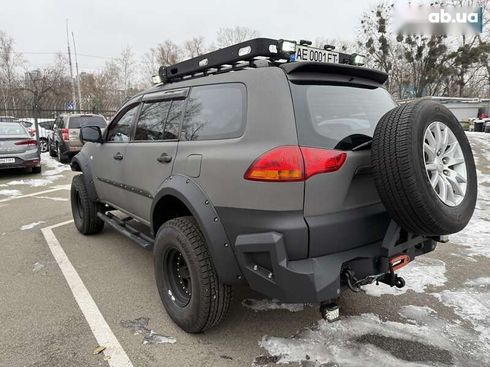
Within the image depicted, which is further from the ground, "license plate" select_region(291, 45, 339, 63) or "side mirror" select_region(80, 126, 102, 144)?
"license plate" select_region(291, 45, 339, 63)

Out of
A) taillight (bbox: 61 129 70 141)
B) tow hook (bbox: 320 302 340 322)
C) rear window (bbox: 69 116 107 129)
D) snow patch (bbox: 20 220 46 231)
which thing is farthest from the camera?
rear window (bbox: 69 116 107 129)

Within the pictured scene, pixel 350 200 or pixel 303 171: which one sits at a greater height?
pixel 303 171

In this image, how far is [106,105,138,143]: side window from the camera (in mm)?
4047

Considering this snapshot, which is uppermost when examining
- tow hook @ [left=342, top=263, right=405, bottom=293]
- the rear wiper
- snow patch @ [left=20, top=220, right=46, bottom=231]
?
the rear wiper

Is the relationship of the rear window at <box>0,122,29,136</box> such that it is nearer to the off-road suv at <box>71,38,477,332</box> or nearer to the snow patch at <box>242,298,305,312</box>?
the off-road suv at <box>71,38,477,332</box>

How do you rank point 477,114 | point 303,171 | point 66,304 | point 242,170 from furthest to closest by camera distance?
point 477,114 < point 66,304 < point 242,170 < point 303,171

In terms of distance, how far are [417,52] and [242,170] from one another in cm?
2704

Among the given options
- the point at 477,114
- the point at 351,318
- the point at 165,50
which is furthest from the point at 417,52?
the point at 165,50

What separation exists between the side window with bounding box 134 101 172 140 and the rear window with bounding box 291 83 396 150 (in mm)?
1397

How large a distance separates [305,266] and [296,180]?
492 millimetres

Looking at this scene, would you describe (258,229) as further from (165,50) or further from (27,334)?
(165,50)

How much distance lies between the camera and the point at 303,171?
7.29ft

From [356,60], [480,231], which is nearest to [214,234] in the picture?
[356,60]

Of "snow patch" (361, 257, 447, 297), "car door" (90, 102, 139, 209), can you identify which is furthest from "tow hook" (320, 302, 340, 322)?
"car door" (90, 102, 139, 209)
